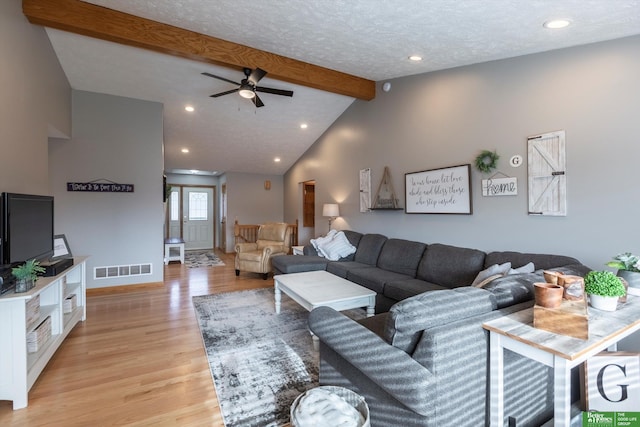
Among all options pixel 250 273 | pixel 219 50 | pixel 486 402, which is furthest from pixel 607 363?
pixel 250 273

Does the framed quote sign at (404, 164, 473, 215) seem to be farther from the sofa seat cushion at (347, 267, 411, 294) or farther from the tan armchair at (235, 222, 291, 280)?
the tan armchair at (235, 222, 291, 280)

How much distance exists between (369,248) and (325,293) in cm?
169

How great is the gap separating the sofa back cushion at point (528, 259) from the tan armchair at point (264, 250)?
3.47 metres

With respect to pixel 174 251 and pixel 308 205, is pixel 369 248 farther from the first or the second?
pixel 174 251

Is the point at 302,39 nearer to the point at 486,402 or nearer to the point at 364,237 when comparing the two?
the point at 364,237

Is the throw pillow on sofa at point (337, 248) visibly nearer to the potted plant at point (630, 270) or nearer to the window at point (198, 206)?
the potted plant at point (630, 270)

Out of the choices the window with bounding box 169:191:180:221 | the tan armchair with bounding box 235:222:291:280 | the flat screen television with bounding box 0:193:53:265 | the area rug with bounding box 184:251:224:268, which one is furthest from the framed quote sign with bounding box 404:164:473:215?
A: the window with bounding box 169:191:180:221

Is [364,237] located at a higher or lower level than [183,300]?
higher

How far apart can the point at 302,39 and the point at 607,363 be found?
136 inches

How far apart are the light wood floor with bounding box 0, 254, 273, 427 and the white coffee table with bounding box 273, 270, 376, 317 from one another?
3.19ft

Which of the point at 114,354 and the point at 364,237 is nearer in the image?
the point at 114,354

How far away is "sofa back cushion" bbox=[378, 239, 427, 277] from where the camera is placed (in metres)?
3.69

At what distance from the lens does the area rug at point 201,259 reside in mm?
6543

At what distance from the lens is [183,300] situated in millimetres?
4047
